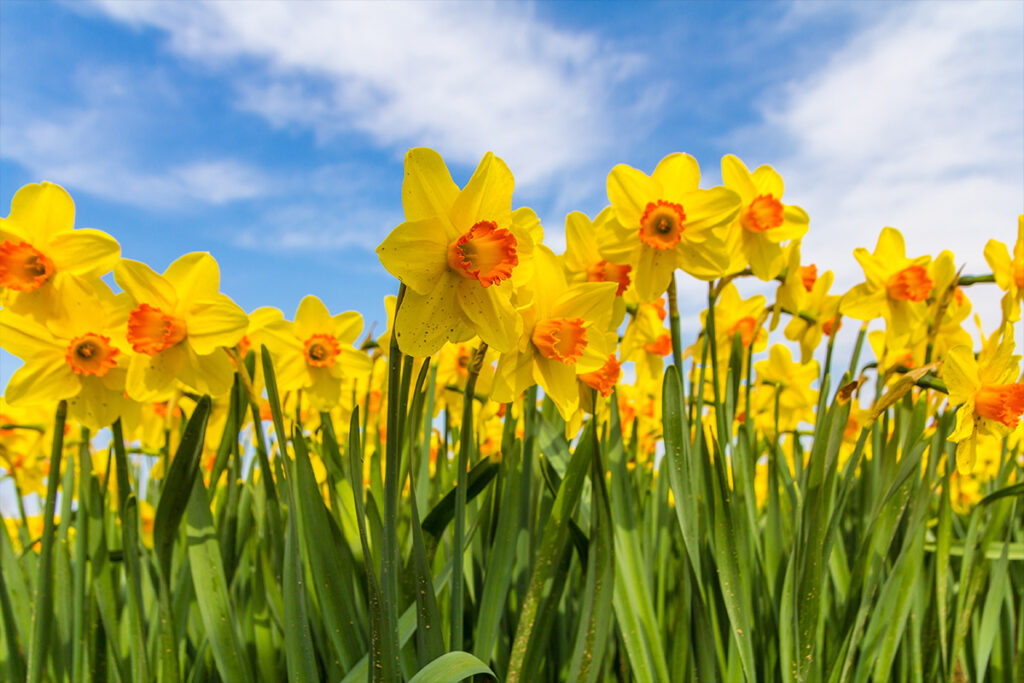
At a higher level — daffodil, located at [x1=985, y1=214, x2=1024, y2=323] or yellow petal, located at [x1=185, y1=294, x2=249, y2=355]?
daffodil, located at [x1=985, y1=214, x2=1024, y2=323]

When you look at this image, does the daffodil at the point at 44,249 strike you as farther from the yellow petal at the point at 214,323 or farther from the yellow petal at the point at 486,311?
the yellow petal at the point at 486,311

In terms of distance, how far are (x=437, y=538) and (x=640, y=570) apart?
571 millimetres

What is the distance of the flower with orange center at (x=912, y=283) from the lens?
2352 mm

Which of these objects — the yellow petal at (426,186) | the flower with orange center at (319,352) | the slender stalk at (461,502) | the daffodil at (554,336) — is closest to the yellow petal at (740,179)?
the daffodil at (554,336)

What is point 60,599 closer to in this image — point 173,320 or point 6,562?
point 6,562

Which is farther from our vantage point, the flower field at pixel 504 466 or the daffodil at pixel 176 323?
the daffodil at pixel 176 323

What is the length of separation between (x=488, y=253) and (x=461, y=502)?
441 millimetres

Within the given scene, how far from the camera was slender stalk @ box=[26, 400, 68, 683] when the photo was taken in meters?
1.53

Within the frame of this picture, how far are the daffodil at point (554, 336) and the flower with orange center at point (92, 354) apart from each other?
0.90 m

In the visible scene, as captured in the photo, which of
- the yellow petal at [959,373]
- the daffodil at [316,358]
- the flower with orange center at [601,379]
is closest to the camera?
the flower with orange center at [601,379]

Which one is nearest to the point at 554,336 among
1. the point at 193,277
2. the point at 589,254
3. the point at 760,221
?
the point at 589,254

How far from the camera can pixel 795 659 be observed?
6.19 ft

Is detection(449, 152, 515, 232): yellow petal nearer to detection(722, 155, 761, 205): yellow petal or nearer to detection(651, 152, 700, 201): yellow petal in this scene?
detection(651, 152, 700, 201): yellow petal

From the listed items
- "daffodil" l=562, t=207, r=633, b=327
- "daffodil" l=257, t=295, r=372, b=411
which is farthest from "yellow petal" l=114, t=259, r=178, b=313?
"daffodil" l=562, t=207, r=633, b=327
